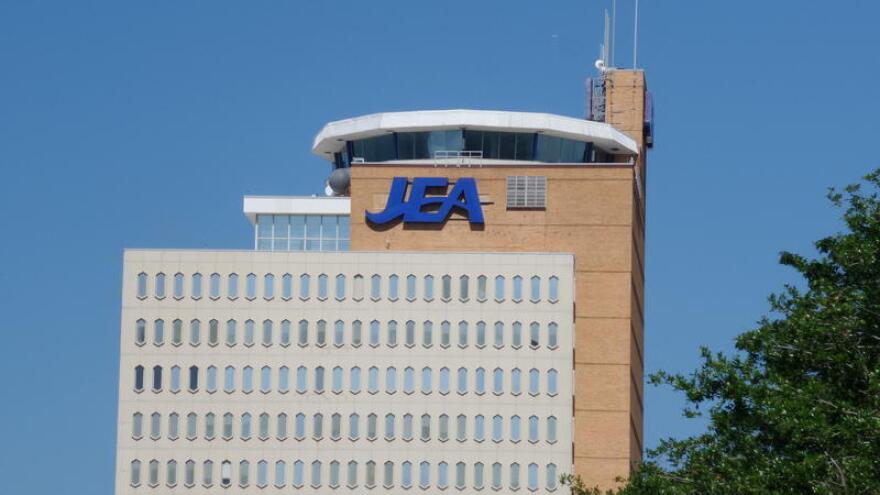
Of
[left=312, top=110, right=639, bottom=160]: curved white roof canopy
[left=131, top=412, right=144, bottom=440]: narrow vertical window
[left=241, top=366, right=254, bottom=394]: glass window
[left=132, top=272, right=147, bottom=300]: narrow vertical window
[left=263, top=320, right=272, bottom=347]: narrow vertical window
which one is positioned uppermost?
[left=312, top=110, right=639, bottom=160]: curved white roof canopy

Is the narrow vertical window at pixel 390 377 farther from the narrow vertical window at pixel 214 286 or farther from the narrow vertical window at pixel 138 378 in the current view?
the narrow vertical window at pixel 138 378

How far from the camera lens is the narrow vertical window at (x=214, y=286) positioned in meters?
190

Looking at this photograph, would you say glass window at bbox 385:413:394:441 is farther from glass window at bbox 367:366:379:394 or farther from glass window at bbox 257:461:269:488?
glass window at bbox 257:461:269:488

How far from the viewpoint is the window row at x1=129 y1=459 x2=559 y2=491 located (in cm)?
18712

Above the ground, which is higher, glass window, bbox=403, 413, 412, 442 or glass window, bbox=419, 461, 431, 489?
glass window, bbox=403, 413, 412, 442

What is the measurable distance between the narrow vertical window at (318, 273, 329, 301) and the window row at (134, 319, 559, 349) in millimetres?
1765

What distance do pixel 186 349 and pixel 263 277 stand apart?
7201 mm

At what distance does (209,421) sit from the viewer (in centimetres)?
18875

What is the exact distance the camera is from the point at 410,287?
190 m

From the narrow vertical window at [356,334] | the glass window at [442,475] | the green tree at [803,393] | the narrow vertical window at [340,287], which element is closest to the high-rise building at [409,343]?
the glass window at [442,475]

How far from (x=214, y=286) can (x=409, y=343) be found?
550 inches

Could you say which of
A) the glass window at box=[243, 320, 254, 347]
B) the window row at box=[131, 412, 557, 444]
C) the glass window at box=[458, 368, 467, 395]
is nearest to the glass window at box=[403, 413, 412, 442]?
the window row at box=[131, 412, 557, 444]

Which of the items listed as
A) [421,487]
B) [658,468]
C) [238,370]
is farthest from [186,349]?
→ [658,468]

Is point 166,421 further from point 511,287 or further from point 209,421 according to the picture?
point 511,287
